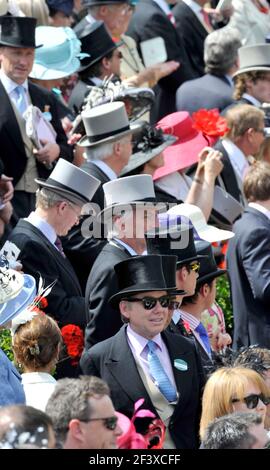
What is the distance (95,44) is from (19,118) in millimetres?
1665

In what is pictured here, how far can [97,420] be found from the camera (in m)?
5.73

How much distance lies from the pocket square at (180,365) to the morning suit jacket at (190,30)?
6.22 metres

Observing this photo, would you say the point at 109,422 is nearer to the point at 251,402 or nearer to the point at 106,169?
the point at 251,402

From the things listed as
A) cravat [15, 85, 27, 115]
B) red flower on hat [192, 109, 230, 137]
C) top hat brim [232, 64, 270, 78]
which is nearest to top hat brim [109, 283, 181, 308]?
cravat [15, 85, 27, 115]

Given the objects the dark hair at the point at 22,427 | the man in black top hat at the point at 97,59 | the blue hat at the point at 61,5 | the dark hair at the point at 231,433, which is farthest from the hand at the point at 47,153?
the dark hair at the point at 22,427

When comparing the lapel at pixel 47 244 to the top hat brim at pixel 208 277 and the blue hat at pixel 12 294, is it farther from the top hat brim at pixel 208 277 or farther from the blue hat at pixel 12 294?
the blue hat at pixel 12 294

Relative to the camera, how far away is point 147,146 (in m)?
10.2

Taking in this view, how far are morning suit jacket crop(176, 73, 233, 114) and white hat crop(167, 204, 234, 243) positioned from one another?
2.70 m

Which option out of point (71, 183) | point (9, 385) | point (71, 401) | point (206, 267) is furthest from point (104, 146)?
point (71, 401)

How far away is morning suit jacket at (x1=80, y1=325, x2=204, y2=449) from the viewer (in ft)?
24.0

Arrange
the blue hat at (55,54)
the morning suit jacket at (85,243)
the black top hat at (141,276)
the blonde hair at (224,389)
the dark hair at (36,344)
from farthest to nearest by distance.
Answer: the blue hat at (55,54), the morning suit jacket at (85,243), the black top hat at (141,276), the dark hair at (36,344), the blonde hair at (224,389)

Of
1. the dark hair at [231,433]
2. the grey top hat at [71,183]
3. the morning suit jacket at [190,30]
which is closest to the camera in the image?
the dark hair at [231,433]

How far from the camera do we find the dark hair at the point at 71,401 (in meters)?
5.71

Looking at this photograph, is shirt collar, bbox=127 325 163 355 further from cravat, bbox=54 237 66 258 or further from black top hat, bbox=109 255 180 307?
cravat, bbox=54 237 66 258
